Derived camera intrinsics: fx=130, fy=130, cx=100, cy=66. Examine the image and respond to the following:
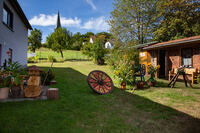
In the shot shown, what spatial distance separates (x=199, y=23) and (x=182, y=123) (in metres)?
19.5

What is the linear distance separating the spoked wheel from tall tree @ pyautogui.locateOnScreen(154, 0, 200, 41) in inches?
634

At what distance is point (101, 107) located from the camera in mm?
3764

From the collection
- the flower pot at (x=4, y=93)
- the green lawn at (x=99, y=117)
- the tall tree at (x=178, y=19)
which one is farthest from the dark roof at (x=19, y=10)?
the tall tree at (x=178, y=19)

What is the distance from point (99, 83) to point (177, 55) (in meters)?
7.23

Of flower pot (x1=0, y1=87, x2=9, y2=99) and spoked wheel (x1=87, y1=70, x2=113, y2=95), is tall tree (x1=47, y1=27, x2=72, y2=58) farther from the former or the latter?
flower pot (x1=0, y1=87, x2=9, y2=99)

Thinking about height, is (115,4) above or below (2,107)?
above

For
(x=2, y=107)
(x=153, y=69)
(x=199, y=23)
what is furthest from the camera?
(x=199, y=23)

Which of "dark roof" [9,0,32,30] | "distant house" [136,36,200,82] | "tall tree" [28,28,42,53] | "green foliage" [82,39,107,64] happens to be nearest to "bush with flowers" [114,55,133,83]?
"distant house" [136,36,200,82]

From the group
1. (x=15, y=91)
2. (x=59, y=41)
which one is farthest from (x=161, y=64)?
(x=59, y=41)

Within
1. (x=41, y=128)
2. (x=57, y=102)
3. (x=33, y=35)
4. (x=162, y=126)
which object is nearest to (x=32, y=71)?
(x=57, y=102)

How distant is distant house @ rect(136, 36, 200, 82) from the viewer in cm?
837

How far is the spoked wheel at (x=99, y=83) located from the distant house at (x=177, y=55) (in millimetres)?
4509

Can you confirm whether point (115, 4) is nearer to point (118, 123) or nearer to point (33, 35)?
point (118, 123)

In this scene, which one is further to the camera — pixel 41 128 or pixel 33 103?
pixel 33 103
